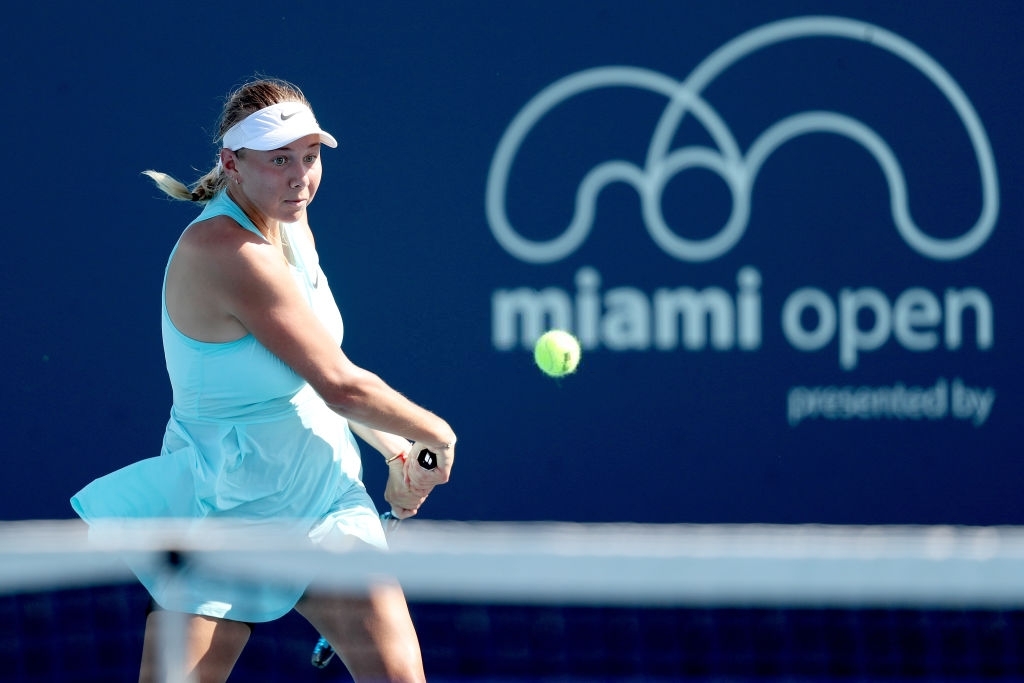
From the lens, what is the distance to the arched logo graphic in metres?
4.28

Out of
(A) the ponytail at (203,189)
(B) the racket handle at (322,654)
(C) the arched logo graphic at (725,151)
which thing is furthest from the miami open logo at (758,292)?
(A) the ponytail at (203,189)

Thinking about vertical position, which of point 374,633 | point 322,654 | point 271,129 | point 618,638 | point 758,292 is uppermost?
point 271,129

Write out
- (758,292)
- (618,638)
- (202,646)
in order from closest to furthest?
(202,646), (758,292), (618,638)

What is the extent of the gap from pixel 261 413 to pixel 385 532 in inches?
19.8

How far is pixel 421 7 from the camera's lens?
4293mm

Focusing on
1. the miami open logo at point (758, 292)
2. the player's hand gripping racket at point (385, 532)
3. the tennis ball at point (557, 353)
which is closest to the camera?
the player's hand gripping racket at point (385, 532)

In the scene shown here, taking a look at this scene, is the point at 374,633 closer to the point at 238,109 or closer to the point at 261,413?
the point at 261,413

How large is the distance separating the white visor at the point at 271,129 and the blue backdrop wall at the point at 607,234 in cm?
175

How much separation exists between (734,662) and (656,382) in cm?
80

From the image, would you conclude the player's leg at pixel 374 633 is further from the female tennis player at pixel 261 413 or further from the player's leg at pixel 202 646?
the player's leg at pixel 202 646

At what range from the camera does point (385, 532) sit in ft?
9.76

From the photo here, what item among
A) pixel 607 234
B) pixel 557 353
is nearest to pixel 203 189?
pixel 557 353

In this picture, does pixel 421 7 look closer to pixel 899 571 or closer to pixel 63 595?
pixel 63 595

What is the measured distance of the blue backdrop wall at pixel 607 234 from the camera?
4.27 metres
